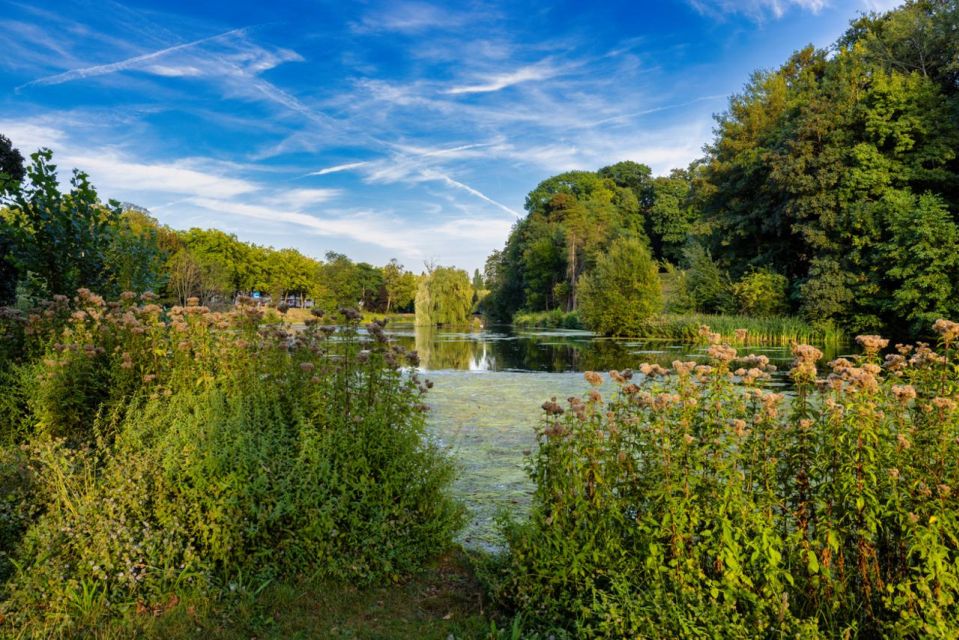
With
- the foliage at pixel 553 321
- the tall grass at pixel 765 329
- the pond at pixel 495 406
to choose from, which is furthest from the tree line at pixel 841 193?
the foliage at pixel 553 321

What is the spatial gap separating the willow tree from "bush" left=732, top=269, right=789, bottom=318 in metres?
25.7

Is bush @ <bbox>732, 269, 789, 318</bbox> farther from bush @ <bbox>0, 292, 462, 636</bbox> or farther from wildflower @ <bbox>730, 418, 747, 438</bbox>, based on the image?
wildflower @ <bbox>730, 418, 747, 438</bbox>

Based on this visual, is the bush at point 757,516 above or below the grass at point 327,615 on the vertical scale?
above

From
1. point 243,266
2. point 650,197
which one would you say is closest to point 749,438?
point 243,266

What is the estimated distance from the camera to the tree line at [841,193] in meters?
23.0

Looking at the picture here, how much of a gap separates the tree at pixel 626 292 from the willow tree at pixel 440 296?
19.8 meters

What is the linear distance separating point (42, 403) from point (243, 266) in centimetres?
6026

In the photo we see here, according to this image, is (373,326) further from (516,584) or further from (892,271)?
(892,271)

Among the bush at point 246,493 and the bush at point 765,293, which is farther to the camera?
the bush at point 765,293

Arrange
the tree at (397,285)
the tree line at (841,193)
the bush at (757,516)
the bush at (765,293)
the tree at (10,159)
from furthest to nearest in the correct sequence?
the tree at (397,285) < the bush at (765,293) < the tree line at (841,193) < the tree at (10,159) < the bush at (757,516)

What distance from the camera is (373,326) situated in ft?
12.9

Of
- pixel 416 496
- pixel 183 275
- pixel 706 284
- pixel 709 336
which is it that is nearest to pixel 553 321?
pixel 706 284

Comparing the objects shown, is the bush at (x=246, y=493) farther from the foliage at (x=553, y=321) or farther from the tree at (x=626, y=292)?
the foliage at (x=553, y=321)

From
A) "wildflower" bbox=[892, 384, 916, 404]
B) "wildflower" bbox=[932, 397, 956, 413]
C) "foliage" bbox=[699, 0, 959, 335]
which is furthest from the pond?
"foliage" bbox=[699, 0, 959, 335]
